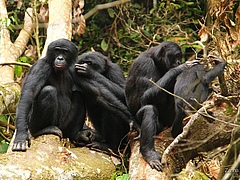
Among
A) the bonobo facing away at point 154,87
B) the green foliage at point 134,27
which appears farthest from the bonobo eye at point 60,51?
the green foliage at point 134,27

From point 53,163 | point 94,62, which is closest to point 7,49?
point 94,62

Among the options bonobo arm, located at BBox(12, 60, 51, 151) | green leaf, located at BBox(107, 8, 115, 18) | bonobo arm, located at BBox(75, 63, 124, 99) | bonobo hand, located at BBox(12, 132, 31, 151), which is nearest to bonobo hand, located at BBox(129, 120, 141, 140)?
bonobo arm, located at BBox(75, 63, 124, 99)

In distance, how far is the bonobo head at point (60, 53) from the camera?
27.4 ft

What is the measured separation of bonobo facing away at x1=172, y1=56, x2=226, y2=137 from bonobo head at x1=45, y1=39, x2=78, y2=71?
2074mm

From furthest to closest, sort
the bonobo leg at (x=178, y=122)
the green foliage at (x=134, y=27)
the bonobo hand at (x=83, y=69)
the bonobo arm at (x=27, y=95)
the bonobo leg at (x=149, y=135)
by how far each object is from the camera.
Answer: the green foliage at (x=134, y=27)
the bonobo hand at (x=83, y=69)
the bonobo leg at (x=178, y=122)
the bonobo arm at (x=27, y=95)
the bonobo leg at (x=149, y=135)

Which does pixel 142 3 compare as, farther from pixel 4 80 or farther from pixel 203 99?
pixel 203 99

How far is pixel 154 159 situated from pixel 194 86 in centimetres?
134

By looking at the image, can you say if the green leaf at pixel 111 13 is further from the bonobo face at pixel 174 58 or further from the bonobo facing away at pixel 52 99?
the bonobo face at pixel 174 58

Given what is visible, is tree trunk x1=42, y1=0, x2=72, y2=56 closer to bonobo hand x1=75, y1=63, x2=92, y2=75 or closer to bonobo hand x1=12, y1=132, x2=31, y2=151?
bonobo hand x1=75, y1=63, x2=92, y2=75

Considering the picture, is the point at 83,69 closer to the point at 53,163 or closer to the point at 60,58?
the point at 60,58

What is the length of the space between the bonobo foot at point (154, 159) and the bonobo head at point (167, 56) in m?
1.85

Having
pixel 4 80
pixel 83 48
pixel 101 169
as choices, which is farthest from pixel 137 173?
pixel 83 48

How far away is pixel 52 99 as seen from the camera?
8.09 metres

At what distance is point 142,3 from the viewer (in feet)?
53.1
